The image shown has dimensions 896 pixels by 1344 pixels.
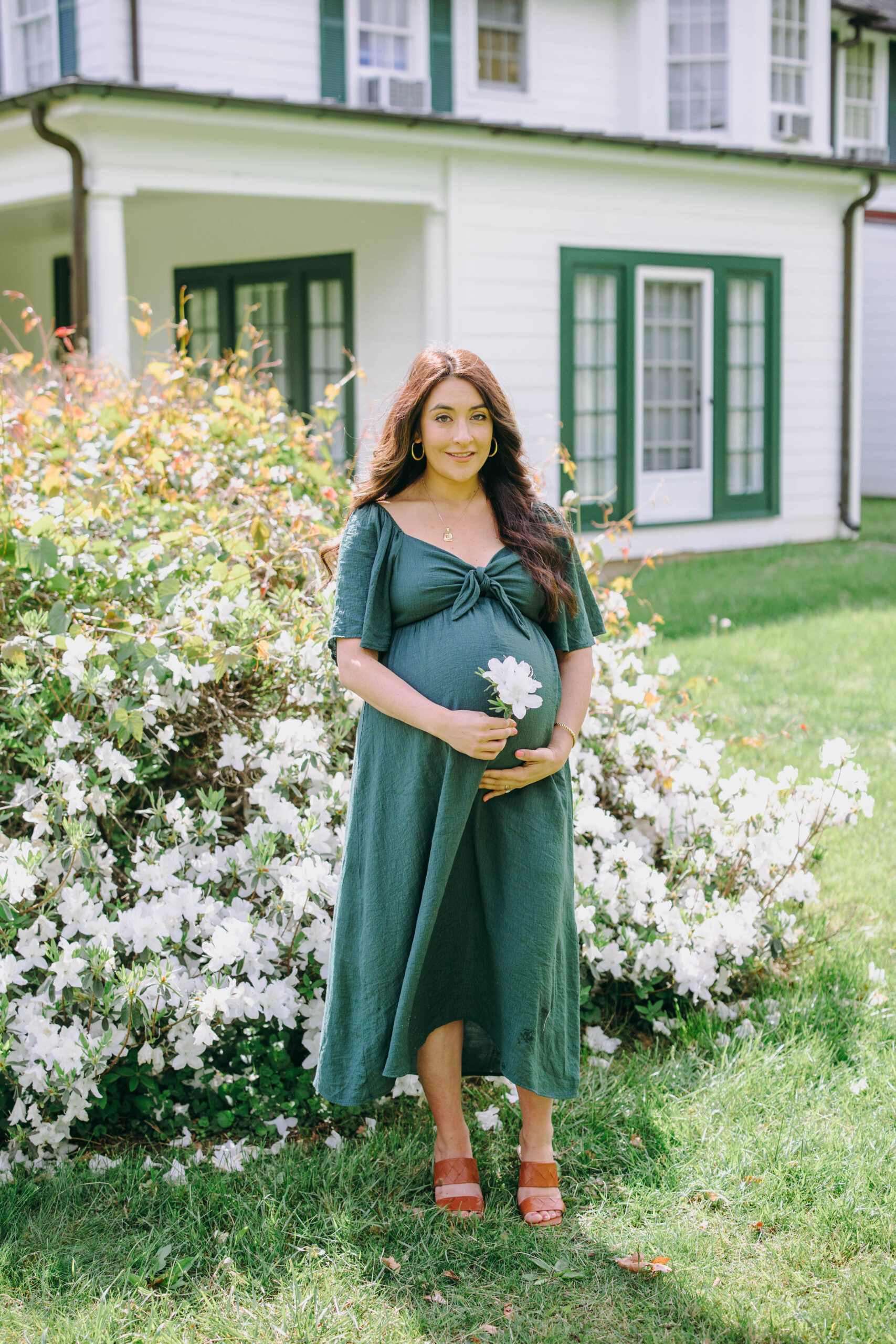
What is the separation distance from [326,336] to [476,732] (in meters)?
10.2

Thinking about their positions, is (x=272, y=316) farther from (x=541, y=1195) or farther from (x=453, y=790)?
(x=541, y=1195)

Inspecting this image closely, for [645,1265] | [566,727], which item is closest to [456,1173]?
[645,1265]

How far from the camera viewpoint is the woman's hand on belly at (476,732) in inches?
101

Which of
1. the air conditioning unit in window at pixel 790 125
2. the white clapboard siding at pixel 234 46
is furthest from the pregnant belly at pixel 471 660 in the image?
the air conditioning unit in window at pixel 790 125

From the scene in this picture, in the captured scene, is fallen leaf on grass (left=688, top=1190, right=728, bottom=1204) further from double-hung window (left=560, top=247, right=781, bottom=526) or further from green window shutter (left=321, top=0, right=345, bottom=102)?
green window shutter (left=321, top=0, right=345, bottom=102)

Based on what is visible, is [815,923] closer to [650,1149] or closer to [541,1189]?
[650,1149]

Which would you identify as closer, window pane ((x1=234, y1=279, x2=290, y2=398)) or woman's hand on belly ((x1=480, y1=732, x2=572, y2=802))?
woman's hand on belly ((x1=480, y1=732, x2=572, y2=802))

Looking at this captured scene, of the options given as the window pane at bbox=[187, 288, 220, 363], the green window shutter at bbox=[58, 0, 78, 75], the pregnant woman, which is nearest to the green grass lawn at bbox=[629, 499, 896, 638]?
the window pane at bbox=[187, 288, 220, 363]

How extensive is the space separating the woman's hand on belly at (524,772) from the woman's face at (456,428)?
1.92 feet

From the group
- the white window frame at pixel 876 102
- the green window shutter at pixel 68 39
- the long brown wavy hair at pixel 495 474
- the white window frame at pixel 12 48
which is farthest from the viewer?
the white window frame at pixel 876 102

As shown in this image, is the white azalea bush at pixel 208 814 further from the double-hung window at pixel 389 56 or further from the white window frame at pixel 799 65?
the white window frame at pixel 799 65

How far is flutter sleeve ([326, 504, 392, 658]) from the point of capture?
273 centimetres

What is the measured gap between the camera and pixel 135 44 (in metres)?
10.4

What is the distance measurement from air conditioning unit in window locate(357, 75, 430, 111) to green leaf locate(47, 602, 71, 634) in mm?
9131
